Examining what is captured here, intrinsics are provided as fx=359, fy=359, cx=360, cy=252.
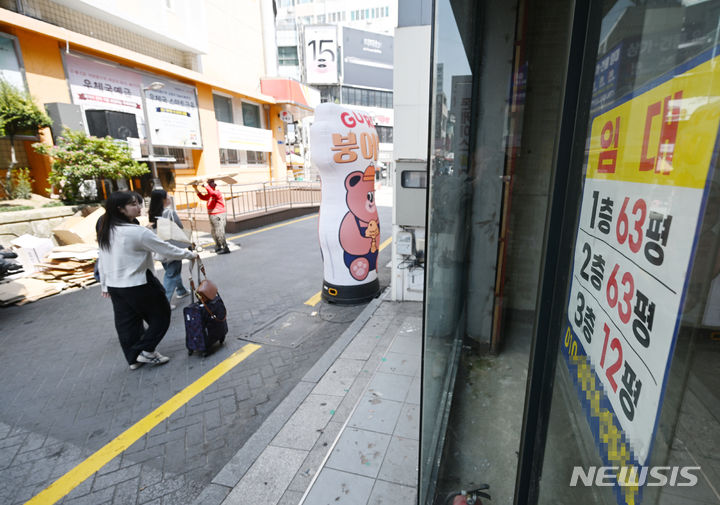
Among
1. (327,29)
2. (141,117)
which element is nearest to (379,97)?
(327,29)

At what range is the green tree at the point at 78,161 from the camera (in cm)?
901

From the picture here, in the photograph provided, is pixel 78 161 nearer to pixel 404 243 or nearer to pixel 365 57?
pixel 404 243

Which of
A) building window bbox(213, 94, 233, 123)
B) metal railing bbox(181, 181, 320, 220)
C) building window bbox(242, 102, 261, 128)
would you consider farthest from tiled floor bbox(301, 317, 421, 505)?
building window bbox(242, 102, 261, 128)

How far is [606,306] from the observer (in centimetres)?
118

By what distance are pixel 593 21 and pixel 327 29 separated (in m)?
45.6

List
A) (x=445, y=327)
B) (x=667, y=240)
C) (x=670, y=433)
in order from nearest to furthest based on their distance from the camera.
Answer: (x=667, y=240)
(x=670, y=433)
(x=445, y=327)

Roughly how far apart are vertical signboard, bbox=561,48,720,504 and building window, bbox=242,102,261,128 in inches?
865

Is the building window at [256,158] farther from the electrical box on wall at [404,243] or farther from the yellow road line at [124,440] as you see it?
the yellow road line at [124,440]

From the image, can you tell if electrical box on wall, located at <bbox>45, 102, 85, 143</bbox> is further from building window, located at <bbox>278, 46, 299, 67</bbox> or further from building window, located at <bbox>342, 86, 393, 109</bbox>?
building window, located at <bbox>278, 46, 299, 67</bbox>

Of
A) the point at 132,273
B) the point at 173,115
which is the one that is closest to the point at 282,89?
the point at 173,115

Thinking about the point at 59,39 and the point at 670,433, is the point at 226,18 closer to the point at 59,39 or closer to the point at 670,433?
the point at 59,39

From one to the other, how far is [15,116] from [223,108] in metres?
10.8

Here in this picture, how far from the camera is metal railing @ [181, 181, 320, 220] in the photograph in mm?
13309

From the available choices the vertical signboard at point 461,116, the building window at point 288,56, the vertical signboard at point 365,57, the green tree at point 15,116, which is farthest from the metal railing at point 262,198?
the building window at point 288,56
